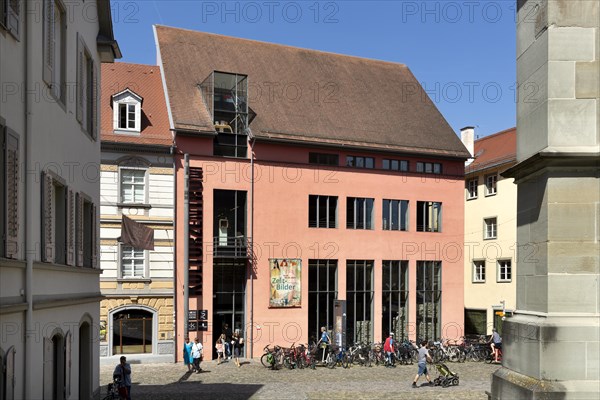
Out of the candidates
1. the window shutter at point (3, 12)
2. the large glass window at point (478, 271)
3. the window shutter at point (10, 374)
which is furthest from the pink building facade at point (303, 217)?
the window shutter at point (3, 12)

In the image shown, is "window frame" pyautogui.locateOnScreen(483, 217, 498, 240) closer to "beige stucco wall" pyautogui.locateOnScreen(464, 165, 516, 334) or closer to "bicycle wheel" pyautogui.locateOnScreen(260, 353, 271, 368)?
"beige stucco wall" pyautogui.locateOnScreen(464, 165, 516, 334)

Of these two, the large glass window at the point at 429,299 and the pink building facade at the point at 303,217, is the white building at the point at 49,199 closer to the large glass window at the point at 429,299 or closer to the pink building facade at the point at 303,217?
the pink building facade at the point at 303,217

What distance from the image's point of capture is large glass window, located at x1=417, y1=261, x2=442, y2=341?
131ft

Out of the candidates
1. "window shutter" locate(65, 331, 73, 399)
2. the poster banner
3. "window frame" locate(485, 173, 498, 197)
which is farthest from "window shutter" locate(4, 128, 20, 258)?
"window frame" locate(485, 173, 498, 197)

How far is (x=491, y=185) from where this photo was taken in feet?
163

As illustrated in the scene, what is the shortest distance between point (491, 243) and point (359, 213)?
14812 millimetres

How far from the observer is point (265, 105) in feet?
127

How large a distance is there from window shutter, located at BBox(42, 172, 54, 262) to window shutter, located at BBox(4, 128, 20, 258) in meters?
1.87

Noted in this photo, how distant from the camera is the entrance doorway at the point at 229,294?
3503cm

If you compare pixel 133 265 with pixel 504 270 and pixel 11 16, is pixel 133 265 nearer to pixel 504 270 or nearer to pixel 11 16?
pixel 11 16

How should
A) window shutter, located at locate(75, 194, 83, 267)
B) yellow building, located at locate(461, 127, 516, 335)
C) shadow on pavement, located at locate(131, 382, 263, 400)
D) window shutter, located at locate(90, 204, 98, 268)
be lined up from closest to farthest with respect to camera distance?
window shutter, located at locate(75, 194, 83, 267) → window shutter, located at locate(90, 204, 98, 268) → shadow on pavement, located at locate(131, 382, 263, 400) → yellow building, located at locate(461, 127, 516, 335)

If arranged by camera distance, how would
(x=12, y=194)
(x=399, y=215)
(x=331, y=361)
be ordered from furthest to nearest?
(x=399, y=215) < (x=331, y=361) < (x=12, y=194)

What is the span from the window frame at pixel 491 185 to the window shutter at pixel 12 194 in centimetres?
4071

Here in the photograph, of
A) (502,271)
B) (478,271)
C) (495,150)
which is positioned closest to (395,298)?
(502,271)
